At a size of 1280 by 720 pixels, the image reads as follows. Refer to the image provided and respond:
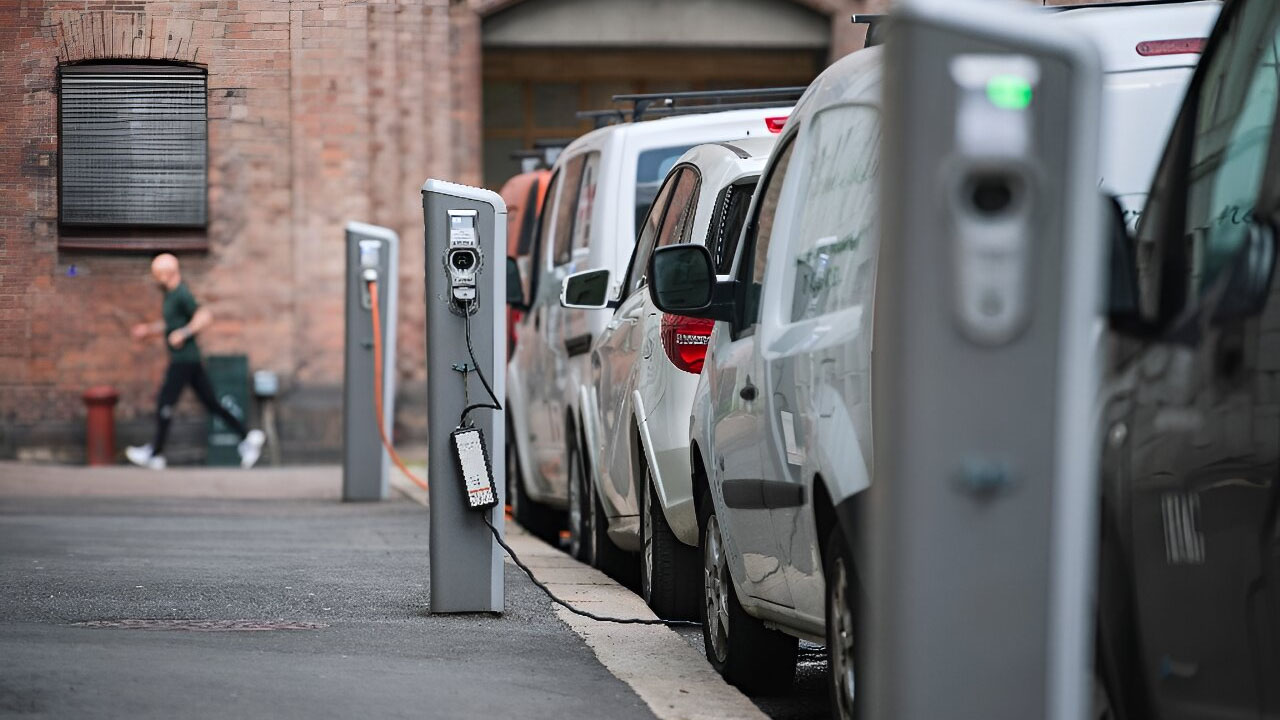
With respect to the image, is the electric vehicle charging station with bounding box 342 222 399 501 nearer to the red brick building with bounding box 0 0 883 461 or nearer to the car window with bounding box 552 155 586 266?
A: the red brick building with bounding box 0 0 883 461

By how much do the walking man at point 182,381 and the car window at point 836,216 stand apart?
13.9m

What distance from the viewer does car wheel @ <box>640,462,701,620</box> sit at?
26.7 feet

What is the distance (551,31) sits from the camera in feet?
63.4

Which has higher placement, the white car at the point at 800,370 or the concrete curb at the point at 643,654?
the white car at the point at 800,370

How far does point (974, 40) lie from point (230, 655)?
13.7ft

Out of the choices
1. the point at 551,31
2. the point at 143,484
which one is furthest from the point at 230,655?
the point at 551,31

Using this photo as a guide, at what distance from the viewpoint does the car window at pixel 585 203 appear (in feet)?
36.0

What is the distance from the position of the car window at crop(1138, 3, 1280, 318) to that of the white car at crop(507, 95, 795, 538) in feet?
18.2

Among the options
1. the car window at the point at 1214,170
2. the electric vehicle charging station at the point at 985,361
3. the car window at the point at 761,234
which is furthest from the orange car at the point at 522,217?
the electric vehicle charging station at the point at 985,361

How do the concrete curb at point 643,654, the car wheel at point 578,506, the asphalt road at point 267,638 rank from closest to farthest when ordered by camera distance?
the asphalt road at point 267,638 < the concrete curb at point 643,654 < the car wheel at point 578,506

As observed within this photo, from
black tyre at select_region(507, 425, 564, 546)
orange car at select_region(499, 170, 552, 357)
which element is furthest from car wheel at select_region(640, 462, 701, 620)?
orange car at select_region(499, 170, 552, 357)

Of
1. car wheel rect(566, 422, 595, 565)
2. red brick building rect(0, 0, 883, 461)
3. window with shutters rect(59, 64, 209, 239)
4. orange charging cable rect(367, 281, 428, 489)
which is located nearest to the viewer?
red brick building rect(0, 0, 883, 461)

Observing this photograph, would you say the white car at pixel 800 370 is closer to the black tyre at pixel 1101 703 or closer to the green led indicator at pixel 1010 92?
the black tyre at pixel 1101 703

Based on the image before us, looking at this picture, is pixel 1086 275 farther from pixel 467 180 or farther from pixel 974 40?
pixel 467 180
